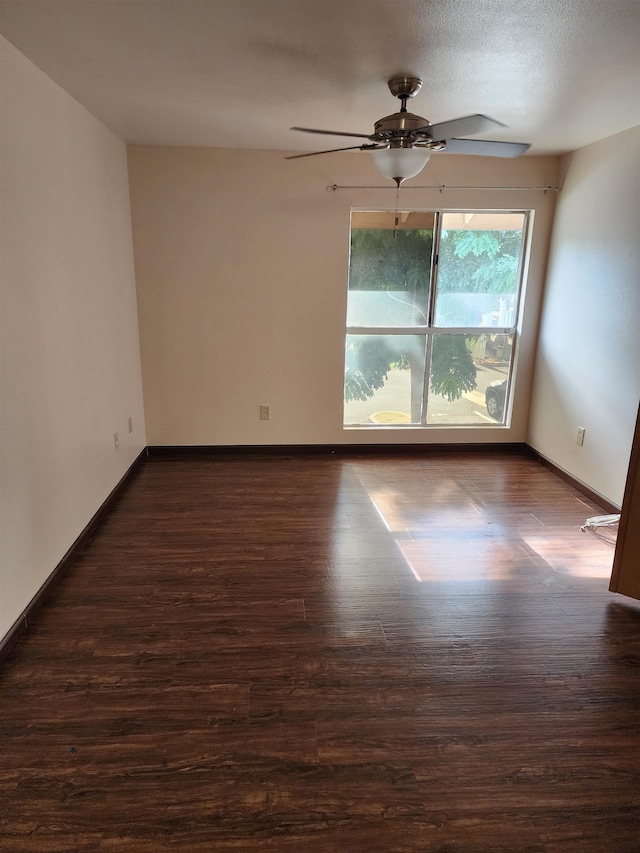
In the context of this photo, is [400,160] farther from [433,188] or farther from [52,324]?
[433,188]

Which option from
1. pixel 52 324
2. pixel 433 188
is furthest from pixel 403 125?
Result: pixel 433 188

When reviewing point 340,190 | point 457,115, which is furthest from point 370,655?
point 340,190

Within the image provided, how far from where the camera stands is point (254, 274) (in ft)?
13.5

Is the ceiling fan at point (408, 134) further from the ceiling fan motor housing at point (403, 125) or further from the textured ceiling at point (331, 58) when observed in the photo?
the textured ceiling at point (331, 58)

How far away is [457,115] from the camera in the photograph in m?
3.02

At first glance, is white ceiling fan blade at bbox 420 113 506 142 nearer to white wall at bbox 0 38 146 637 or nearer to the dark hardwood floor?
white wall at bbox 0 38 146 637

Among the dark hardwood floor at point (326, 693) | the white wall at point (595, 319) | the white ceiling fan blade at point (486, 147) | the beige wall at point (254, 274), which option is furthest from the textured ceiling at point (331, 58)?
the dark hardwood floor at point (326, 693)

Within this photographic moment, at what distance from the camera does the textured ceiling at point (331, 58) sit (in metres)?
1.80

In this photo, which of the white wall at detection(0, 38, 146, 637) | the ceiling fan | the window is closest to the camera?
the white wall at detection(0, 38, 146, 637)

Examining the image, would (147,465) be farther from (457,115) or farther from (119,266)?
(457,115)

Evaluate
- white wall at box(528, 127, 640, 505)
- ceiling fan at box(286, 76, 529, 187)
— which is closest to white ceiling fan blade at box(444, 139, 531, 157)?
ceiling fan at box(286, 76, 529, 187)

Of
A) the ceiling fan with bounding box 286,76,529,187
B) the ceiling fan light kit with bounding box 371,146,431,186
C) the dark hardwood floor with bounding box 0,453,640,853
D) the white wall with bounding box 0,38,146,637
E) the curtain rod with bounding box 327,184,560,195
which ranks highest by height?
the curtain rod with bounding box 327,184,560,195

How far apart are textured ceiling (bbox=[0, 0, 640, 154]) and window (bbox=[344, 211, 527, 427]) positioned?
1086 millimetres

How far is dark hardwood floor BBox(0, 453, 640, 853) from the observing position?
4.89 ft
